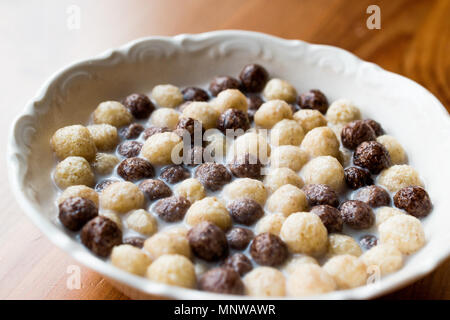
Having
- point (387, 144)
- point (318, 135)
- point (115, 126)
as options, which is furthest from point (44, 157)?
point (387, 144)

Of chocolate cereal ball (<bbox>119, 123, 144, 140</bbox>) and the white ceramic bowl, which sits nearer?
the white ceramic bowl

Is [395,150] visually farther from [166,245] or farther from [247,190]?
[166,245]

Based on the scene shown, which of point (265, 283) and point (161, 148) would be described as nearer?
point (265, 283)

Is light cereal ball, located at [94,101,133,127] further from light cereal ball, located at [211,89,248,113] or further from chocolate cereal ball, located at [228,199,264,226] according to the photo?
chocolate cereal ball, located at [228,199,264,226]

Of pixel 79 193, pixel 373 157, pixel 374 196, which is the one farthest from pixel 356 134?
pixel 79 193

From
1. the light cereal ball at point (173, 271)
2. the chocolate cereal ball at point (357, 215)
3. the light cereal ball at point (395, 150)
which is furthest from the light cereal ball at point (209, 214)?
the light cereal ball at point (395, 150)

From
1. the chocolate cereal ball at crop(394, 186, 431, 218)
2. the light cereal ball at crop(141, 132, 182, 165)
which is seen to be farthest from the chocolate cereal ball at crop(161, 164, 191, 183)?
the chocolate cereal ball at crop(394, 186, 431, 218)
